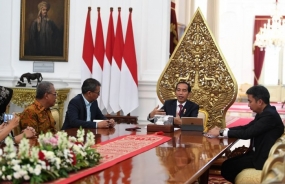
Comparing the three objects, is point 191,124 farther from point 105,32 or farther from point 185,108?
point 105,32

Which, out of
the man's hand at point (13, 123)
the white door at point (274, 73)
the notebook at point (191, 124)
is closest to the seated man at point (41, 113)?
the man's hand at point (13, 123)

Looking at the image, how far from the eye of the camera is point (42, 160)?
8.18 ft

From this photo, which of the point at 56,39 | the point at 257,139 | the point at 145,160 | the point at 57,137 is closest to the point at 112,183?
the point at 57,137

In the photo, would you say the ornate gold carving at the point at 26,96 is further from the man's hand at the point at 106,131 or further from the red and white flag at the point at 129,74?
the man's hand at the point at 106,131

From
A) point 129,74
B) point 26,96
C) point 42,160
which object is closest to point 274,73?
point 129,74

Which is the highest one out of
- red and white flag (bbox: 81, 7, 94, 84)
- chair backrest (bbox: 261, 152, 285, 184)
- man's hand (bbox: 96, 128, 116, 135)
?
red and white flag (bbox: 81, 7, 94, 84)

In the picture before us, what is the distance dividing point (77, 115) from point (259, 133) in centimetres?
210

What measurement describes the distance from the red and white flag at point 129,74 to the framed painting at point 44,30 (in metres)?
1.22

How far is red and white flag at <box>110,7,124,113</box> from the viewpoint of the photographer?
846cm

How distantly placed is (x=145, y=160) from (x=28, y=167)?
1154mm

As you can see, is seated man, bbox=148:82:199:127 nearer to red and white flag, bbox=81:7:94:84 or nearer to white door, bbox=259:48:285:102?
red and white flag, bbox=81:7:94:84

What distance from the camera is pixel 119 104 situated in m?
8.50

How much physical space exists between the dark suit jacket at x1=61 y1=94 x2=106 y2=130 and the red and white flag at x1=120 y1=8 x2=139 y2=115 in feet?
8.07

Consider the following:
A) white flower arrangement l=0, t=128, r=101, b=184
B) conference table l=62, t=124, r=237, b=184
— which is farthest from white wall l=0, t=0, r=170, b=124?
white flower arrangement l=0, t=128, r=101, b=184
